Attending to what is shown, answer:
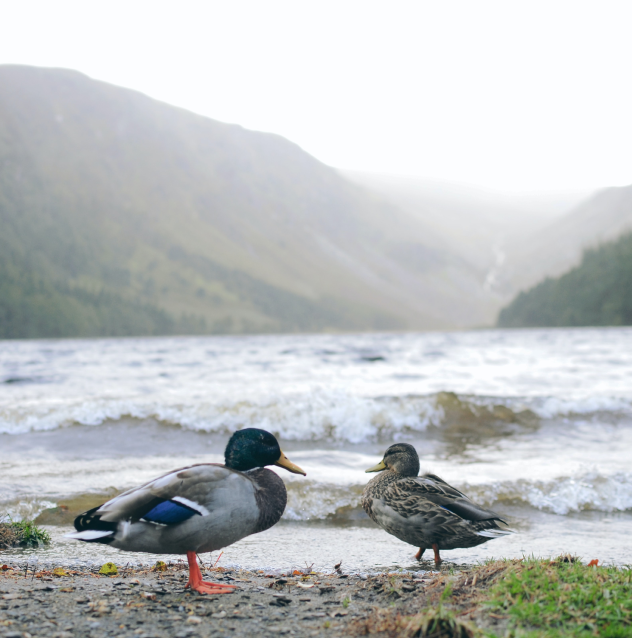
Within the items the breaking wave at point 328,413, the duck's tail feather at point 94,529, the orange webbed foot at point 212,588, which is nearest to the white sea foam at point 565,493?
the orange webbed foot at point 212,588

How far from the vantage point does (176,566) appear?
567cm

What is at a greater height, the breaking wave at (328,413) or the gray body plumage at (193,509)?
the gray body plumage at (193,509)

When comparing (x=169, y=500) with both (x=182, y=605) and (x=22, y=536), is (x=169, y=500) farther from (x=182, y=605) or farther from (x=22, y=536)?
(x=22, y=536)

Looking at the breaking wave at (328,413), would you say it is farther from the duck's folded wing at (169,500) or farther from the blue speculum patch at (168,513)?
the blue speculum patch at (168,513)

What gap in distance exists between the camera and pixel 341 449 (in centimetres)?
1198

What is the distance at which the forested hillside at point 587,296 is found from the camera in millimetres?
151250

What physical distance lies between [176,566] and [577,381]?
1874 centimetres

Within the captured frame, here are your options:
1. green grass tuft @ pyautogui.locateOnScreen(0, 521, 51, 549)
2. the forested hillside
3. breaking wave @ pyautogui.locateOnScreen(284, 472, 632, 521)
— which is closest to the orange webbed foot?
green grass tuft @ pyautogui.locateOnScreen(0, 521, 51, 549)

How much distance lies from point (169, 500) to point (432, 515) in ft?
8.10

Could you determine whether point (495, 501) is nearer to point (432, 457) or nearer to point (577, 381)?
point (432, 457)

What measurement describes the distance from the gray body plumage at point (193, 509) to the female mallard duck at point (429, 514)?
1.52 metres

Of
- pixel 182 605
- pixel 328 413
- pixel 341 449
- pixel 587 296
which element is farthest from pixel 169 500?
pixel 587 296

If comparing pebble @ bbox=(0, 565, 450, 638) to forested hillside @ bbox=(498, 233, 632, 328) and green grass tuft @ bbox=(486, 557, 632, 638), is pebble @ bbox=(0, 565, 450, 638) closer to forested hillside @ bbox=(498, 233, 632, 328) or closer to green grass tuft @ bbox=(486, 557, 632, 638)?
green grass tuft @ bbox=(486, 557, 632, 638)

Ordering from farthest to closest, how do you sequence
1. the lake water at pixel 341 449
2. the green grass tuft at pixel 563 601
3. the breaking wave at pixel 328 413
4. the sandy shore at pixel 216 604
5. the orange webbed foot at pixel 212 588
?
1. the breaking wave at pixel 328 413
2. the lake water at pixel 341 449
3. the orange webbed foot at pixel 212 588
4. the sandy shore at pixel 216 604
5. the green grass tuft at pixel 563 601
